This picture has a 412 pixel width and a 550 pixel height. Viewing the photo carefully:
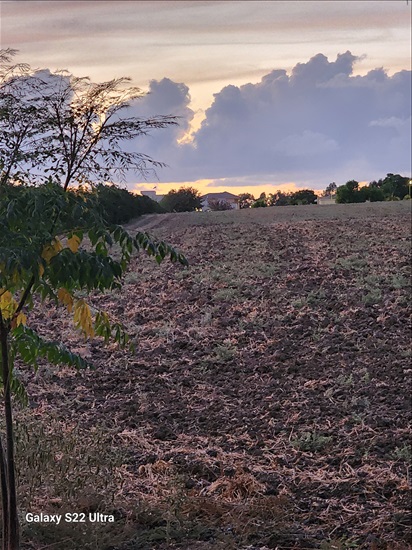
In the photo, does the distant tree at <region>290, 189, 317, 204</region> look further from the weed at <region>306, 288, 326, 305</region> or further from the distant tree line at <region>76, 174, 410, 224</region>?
the weed at <region>306, 288, 326, 305</region>

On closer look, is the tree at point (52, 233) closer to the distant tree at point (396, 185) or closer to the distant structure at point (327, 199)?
the distant structure at point (327, 199)

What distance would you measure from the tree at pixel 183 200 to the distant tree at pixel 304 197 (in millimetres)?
7662

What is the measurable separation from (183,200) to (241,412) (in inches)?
1166

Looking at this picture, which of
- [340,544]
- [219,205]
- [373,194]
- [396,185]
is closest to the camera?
[340,544]

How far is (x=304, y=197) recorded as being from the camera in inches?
1715

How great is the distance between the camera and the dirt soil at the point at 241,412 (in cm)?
563

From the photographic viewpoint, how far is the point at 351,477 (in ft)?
21.4

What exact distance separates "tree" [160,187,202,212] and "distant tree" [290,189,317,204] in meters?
7.66

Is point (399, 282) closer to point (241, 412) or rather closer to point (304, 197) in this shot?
point (241, 412)

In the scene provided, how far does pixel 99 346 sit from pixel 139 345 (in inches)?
26.4

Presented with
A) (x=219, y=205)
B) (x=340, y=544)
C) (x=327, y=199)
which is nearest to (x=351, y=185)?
(x=327, y=199)

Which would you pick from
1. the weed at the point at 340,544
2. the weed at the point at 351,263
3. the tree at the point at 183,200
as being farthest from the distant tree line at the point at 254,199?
the weed at the point at 340,544

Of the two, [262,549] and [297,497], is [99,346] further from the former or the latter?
[262,549]

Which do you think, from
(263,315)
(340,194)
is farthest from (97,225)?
(340,194)
